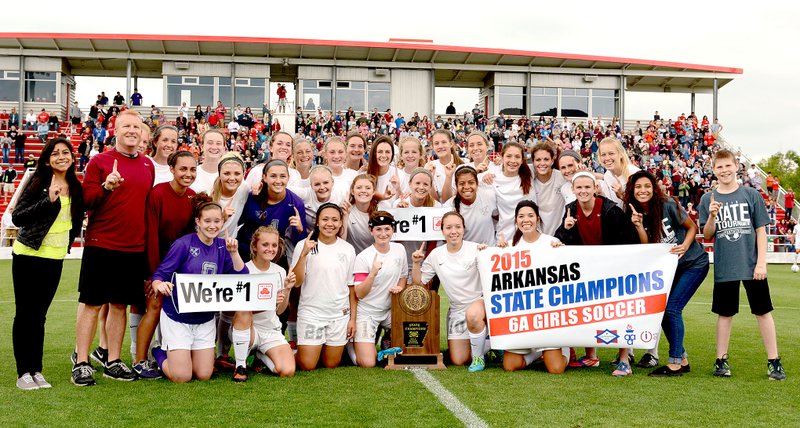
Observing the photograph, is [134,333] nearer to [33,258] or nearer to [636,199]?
[33,258]

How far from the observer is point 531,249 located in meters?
6.76

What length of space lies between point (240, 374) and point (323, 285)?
1160mm

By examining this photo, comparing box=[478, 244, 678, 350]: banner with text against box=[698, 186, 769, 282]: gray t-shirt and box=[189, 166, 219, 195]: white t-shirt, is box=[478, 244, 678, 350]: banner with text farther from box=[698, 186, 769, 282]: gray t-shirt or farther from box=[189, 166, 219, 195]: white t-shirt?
box=[189, 166, 219, 195]: white t-shirt

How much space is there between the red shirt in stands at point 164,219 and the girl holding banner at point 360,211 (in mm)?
1595

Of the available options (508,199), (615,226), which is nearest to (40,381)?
(508,199)

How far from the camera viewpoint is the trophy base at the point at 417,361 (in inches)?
265

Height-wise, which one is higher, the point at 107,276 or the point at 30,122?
the point at 30,122

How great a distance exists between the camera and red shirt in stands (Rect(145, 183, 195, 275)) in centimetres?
623

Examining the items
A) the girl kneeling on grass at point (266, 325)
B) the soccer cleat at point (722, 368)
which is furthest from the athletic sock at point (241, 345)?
the soccer cleat at point (722, 368)

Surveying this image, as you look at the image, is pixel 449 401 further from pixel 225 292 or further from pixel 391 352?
pixel 225 292

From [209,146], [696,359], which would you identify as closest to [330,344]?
[209,146]

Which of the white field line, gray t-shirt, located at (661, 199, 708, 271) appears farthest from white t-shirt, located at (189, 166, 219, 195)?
gray t-shirt, located at (661, 199, 708, 271)

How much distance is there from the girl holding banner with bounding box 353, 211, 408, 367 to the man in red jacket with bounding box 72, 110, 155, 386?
6.52ft

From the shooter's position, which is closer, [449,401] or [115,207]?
[449,401]
